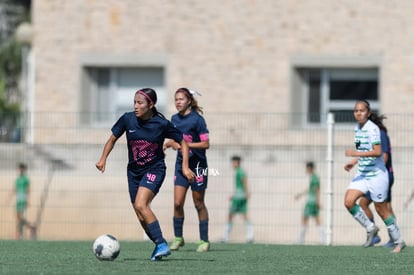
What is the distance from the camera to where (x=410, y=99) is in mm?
28188

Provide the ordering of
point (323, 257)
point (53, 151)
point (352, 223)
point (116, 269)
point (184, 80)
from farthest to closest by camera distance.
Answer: point (184, 80)
point (53, 151)
point (352, 223)
point (323, 257)
point (116, 269)

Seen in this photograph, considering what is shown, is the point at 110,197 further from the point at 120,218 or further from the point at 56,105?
the point at 56,105

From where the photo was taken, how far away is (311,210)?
24.5m

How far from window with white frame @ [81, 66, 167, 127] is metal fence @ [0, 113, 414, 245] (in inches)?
108

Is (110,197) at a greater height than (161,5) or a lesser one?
lesser

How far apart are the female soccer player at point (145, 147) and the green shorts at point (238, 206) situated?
976cm

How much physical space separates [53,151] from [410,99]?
773 cm

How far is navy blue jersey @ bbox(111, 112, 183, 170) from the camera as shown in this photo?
14.9 meters

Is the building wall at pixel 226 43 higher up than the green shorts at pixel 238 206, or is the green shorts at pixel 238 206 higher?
the building wall at pixel 226 43

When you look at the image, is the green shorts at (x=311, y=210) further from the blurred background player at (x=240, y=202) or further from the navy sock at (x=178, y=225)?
the navy sock at (x=178, y=225)

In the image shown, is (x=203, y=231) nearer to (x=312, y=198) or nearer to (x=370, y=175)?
(x=370, y=175)

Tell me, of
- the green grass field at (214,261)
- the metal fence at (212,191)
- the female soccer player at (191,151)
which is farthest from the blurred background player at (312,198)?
the female soccer player at (191,151)

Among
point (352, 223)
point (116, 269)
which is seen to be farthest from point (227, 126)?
point (116, 269)

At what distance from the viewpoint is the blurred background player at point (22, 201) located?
24859 mm
